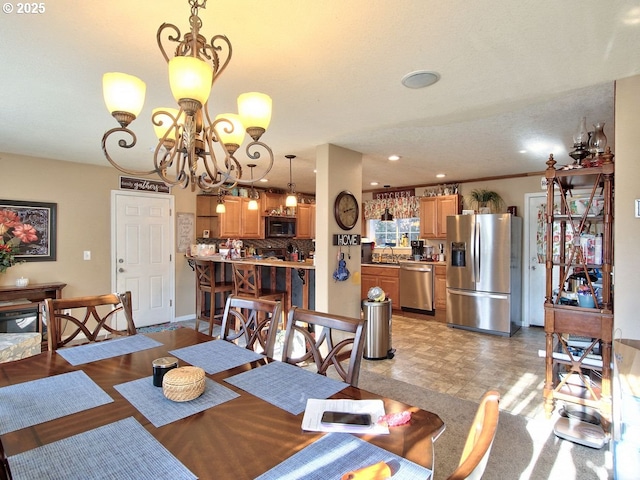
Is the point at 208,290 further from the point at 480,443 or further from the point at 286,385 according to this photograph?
the point at 480,443

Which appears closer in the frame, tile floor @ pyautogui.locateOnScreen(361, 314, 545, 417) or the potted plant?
tile floor @ pyautogui.locateOnScreen(361, 314, 545, 417)

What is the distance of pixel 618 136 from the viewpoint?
2.23 metres

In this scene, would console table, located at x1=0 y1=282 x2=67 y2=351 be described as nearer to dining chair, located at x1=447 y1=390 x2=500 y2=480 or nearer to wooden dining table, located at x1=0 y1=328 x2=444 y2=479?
wooden dining table, located at x1=0 y1=328 x2=444 y2=479

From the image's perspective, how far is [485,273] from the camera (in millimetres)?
5078

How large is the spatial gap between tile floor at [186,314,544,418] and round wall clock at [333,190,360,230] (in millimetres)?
1519

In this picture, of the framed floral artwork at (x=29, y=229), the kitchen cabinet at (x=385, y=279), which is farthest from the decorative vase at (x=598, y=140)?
the framed floral artwork at (x=29, y=229)

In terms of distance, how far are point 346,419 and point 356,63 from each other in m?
1.83

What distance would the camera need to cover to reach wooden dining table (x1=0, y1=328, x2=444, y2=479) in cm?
92

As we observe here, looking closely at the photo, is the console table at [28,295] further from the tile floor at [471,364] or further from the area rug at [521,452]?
the area rug at [521,452]

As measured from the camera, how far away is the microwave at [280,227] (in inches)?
263

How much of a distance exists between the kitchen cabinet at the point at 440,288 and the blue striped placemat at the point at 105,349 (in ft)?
15.9

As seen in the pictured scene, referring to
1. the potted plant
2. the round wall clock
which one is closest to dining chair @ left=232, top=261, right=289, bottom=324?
the round wall clock

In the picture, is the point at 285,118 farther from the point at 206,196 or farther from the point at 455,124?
the point at 206,196

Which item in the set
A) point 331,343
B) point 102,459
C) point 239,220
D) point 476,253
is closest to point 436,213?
point 476,253
